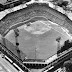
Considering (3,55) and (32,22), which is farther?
(32,22)

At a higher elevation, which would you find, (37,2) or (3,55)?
(37,2)

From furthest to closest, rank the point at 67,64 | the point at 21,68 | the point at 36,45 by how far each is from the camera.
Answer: the point at 36,45 → the point at 21,68 → the point at 67,64

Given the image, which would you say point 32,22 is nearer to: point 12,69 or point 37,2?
point 37,2

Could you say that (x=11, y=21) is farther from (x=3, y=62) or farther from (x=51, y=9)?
(x=3, y=62)

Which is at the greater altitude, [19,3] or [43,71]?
[19,3]

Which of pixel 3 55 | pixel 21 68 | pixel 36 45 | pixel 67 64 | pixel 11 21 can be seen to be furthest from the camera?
pixel 11 21

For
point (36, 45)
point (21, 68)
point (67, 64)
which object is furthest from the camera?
point (36, 45)

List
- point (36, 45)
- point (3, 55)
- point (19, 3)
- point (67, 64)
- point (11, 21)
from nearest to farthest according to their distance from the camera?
point (67, 64) → point (3, 55) → point (36, 45) → point (11, 21) → point (19, 3)

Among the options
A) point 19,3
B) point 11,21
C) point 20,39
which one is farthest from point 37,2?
point 20,39

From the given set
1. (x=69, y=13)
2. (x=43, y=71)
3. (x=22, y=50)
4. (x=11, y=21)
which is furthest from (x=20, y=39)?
(x=69, y=13)
